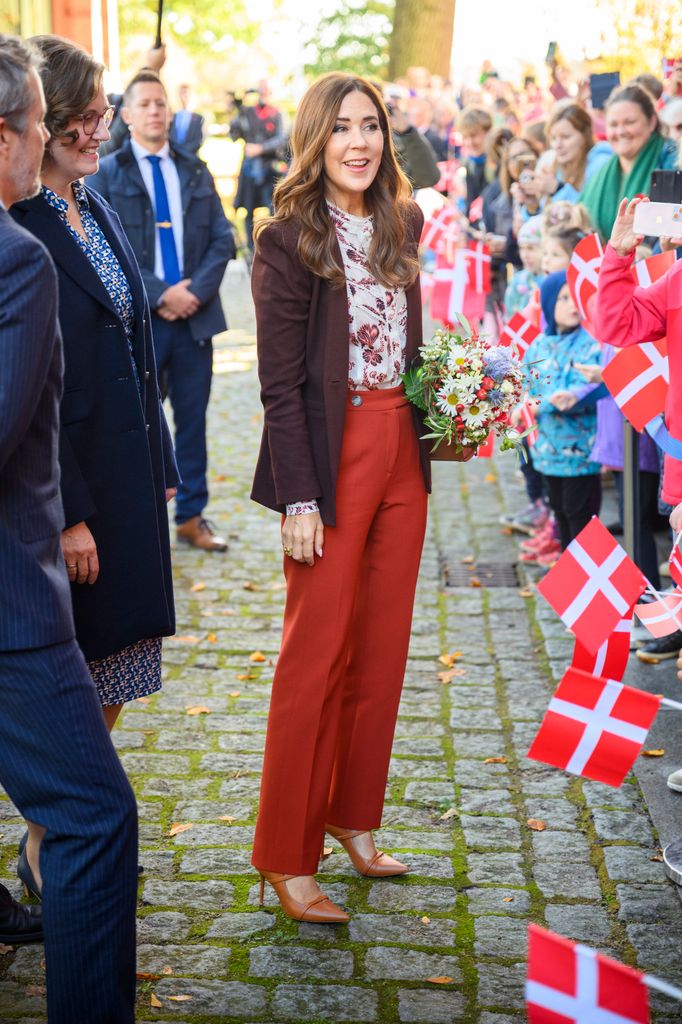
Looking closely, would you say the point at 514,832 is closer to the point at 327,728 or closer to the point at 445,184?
the point at 327,728

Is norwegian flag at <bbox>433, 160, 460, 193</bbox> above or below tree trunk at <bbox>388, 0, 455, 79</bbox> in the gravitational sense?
below

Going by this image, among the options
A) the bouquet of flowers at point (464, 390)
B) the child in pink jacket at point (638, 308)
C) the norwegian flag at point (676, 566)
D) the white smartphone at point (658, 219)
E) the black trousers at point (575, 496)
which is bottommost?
the black trousers at point (575, 496)

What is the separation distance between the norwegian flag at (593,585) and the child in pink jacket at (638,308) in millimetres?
721

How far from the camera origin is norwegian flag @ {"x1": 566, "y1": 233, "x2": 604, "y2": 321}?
17.7 feet

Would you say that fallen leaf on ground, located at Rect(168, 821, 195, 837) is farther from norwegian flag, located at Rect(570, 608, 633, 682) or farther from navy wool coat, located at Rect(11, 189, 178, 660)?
norwegian flag, located at Rect(570, 608, 633, 682)

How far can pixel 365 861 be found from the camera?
168 inches

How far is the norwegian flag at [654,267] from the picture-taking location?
4992mm

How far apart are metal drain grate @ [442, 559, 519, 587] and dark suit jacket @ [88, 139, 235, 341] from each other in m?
1.92

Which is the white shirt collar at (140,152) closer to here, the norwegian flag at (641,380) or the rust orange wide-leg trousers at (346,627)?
the norwegian flag at (641,380)

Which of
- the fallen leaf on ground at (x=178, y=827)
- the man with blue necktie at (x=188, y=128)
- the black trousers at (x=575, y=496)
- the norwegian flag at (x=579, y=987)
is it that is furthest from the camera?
the man with blue necktie at (x=188, y=128)

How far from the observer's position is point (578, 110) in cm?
839

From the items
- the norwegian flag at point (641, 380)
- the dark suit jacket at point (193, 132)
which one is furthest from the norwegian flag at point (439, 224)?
the norwegian flag at point (641, 380)

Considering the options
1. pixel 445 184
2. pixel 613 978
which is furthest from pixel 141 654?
pixel 445 184

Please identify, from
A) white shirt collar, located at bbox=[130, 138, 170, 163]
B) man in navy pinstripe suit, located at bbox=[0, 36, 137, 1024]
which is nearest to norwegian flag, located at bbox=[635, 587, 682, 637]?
man in navy pinstripe suit, located at bbox=[0, 36, 137, 1024]
